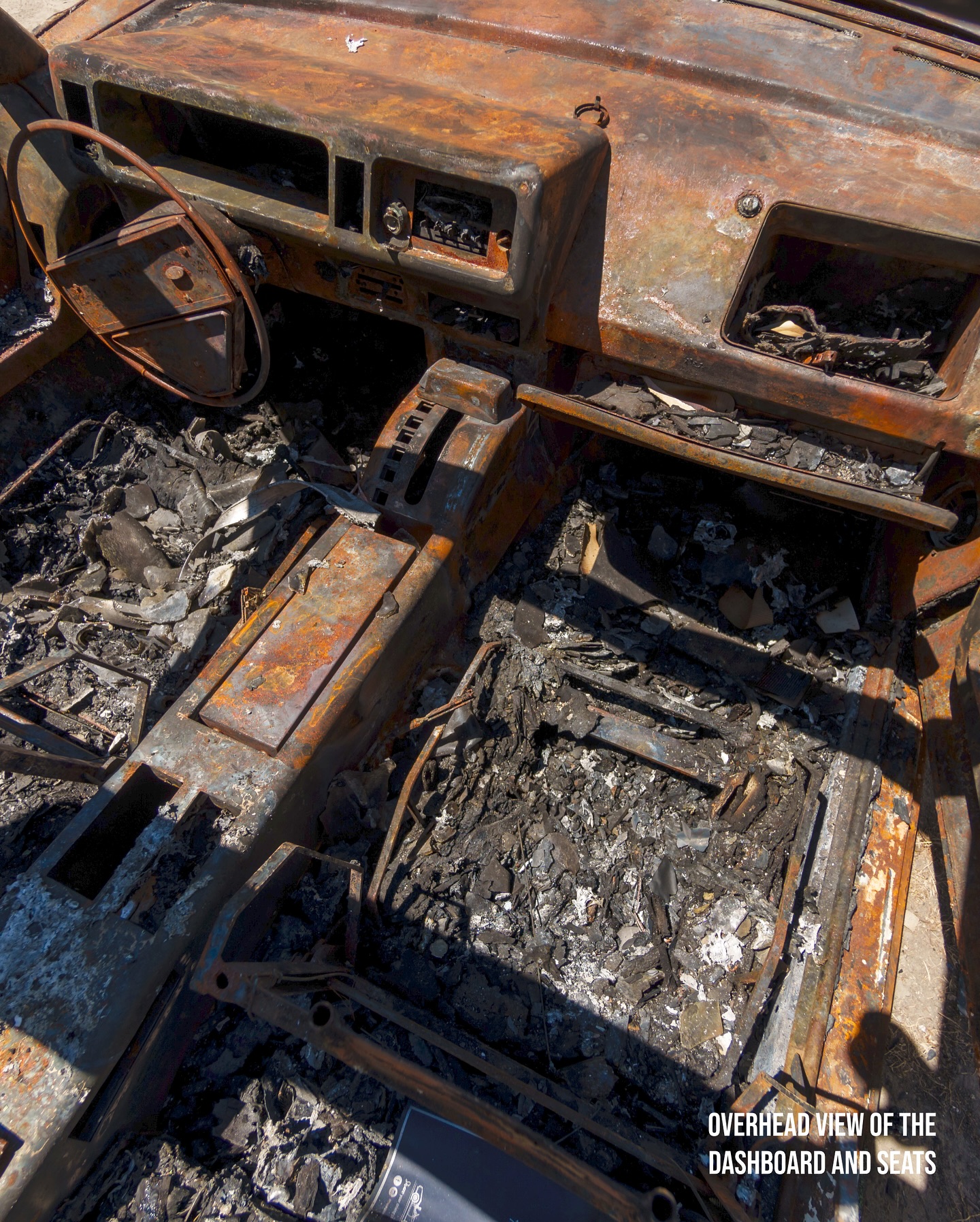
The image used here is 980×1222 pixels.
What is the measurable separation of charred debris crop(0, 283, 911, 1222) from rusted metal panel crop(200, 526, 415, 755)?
30 cm

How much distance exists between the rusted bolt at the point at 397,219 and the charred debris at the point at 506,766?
1.11m

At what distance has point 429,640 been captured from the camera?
3021 millimetres

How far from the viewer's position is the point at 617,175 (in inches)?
109

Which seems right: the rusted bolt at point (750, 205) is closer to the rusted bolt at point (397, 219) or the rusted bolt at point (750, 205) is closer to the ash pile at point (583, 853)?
the rusted bolt at point (397, 219)

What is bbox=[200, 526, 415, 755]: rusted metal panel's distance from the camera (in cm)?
242

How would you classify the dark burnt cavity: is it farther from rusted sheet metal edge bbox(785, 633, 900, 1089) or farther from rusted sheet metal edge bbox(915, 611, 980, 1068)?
rusted sheet metal edge bbox(785, 633, 900, 1089)

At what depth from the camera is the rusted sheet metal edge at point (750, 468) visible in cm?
246

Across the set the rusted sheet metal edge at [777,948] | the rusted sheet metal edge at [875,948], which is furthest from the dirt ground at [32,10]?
the rusted sheet metal edge at [875,948]

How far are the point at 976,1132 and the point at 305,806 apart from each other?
9.27ft

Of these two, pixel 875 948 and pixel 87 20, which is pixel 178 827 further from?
pixel 87 20

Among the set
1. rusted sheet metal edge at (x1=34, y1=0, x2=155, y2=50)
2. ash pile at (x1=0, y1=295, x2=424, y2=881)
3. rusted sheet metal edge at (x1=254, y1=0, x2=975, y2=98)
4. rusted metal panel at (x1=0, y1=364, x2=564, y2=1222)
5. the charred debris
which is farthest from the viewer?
rusted sheet metal edge at (x1=34, y1=0, x2=155, y2=50)

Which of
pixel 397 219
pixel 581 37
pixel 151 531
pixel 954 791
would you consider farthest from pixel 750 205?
pixel 151 531

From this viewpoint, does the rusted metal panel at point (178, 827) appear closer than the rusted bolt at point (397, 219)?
Yes

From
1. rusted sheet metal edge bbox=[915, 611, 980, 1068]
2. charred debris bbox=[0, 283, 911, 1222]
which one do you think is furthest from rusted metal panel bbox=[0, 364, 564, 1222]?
rusted sheet metal edge bbox=[915, 611, 980, 1068]
